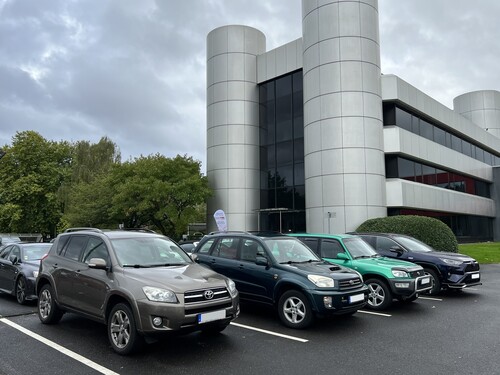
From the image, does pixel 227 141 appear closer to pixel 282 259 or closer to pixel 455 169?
pixel 455 169

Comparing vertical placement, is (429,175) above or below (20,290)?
above

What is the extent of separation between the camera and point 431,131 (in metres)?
31.2

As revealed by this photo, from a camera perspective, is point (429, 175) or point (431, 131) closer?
point (429, 175)

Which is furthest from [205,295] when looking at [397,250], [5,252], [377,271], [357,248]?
[5,252]

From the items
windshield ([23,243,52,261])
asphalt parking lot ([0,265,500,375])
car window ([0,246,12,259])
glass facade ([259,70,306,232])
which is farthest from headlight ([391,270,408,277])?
glass facade ([259,70,306,232])

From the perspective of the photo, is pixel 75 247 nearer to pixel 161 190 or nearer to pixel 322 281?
pixel 322 281

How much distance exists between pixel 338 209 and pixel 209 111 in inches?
544

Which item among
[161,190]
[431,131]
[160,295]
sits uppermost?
[431,131]

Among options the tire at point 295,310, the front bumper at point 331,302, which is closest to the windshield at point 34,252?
the tire at point 295,310

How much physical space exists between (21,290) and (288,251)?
6.03 meters

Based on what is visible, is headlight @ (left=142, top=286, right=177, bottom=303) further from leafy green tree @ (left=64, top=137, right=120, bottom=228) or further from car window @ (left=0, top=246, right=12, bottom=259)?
leafy green tree @ (left=64, top=137, right=120, bottom=228)

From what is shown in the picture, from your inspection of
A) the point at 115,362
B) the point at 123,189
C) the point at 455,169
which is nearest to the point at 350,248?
the point at 115,362

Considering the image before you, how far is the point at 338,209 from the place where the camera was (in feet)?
79.2

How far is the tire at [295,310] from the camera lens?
709 centimetres
